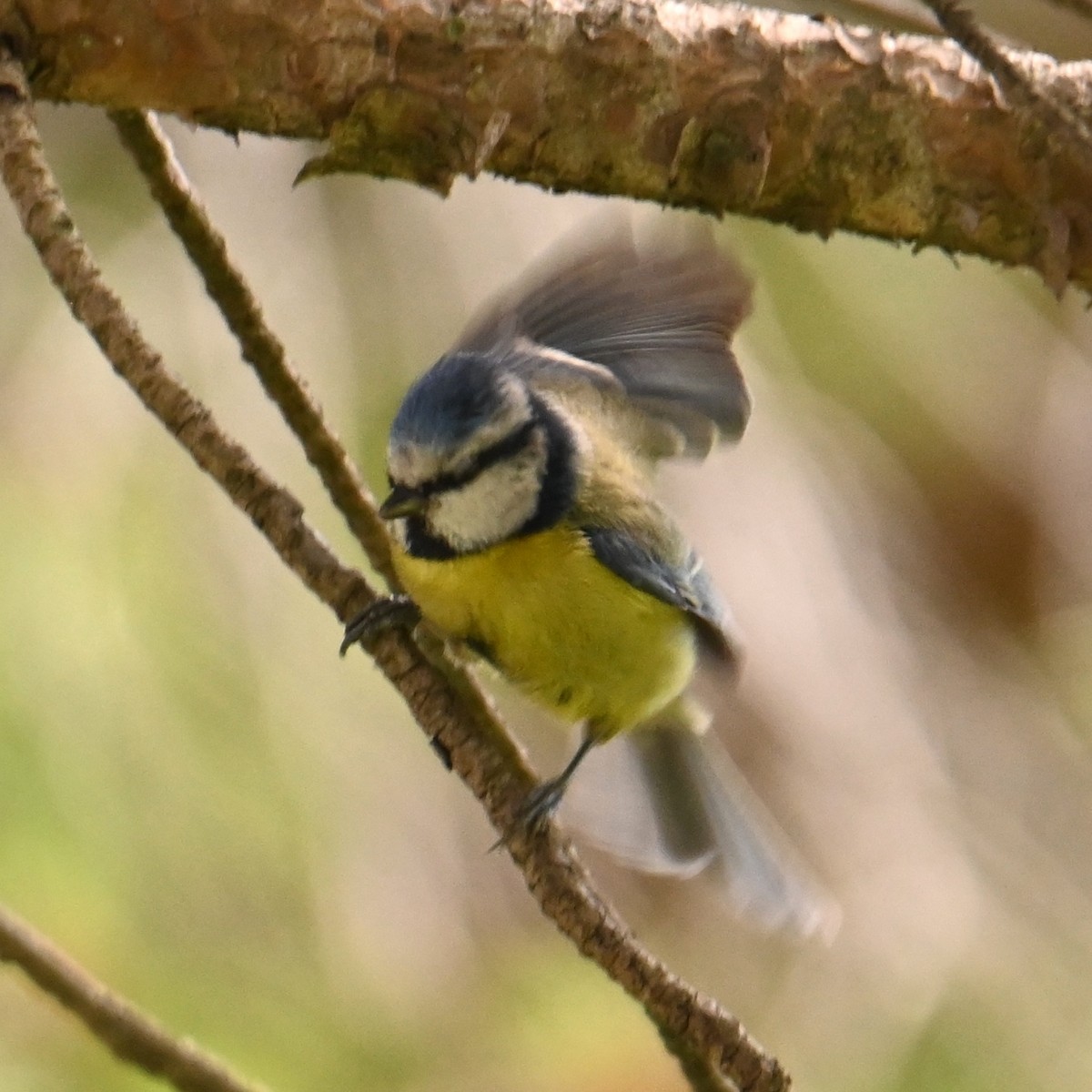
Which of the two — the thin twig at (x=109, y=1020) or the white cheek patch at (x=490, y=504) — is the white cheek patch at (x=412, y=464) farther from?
the thin twig at (x=109, y=1020)

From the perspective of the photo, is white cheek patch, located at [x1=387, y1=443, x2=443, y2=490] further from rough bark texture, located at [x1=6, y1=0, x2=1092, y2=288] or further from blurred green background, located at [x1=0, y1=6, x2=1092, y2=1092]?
blurred green background, located at [x1=0, y1=6, x2=1092, y2=1092]

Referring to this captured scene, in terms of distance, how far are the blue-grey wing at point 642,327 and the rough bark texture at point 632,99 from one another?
111 millimetres

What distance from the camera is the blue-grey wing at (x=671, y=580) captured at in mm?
1001

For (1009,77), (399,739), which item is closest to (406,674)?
(1009,77)

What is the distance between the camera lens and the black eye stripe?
941mm

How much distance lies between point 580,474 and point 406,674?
10.6 inches

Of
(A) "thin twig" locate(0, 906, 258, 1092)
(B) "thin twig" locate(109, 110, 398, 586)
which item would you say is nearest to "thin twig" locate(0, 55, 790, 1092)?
(B) "thin twig" locate(109, 110, 398, 586)

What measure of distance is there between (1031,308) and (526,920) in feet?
3.06

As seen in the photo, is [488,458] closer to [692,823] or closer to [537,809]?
[537,809]

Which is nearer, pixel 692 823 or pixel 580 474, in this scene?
pixel 580 474

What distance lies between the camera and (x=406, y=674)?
2.65 feet

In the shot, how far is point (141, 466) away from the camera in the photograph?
1.39 metres

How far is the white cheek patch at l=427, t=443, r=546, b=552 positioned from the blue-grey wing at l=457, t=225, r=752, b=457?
9cm

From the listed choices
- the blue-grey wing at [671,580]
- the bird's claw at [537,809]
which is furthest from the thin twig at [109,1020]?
the blue-grey wing at [671,580]
